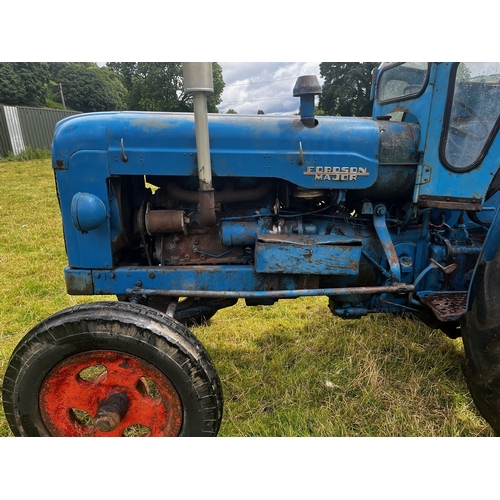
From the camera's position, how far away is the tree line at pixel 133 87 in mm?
15992

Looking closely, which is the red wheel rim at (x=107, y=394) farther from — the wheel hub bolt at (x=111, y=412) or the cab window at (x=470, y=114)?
the cab window at (x=470, y=114)

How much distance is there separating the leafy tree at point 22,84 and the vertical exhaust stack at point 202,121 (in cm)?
1768

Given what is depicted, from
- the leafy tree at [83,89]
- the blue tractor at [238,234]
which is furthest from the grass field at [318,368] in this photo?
the leafy tree at [83,89]

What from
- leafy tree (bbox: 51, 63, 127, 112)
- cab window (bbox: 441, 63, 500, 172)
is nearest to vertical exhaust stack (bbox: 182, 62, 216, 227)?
cab window (bbox: 441, 63, 500, 172)

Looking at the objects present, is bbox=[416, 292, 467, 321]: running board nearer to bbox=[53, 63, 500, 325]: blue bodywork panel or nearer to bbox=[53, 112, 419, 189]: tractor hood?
bbox=[53, 63, 500, 325]: blue bodywork panel

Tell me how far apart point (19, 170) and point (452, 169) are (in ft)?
43.0

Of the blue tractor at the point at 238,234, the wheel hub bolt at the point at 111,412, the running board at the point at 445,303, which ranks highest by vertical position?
the blue tractor at the point at 238,234

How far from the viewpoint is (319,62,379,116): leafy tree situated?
51.6 ft

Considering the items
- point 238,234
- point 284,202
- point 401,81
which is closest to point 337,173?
point 284,202

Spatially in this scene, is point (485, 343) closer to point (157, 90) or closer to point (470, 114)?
point (470, 114)

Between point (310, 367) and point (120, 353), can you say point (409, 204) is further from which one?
point (120, 353)

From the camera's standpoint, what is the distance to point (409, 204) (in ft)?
7.51

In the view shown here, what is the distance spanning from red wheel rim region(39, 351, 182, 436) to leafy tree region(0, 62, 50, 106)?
17.8 m

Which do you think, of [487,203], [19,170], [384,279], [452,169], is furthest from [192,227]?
[19,170]
